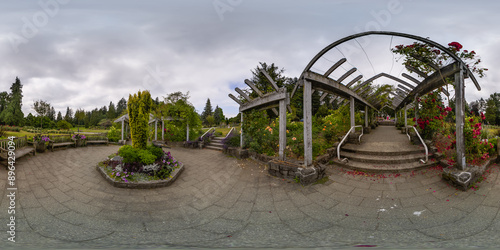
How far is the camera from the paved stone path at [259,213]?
239 cm

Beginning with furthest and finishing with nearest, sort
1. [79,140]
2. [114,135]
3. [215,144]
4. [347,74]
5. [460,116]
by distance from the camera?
[114,135]
[215,144]
[79,140]
[347,74]
[460,116]

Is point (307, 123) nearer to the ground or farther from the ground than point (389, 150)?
farther from the ground

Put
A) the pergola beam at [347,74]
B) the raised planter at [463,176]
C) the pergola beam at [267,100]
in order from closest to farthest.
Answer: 1. the raised planter at [463,176]
2. the pergola beam at [347,74]
3. the pergola beam at [267,100]

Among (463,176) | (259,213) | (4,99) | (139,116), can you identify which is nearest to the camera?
(259,213)

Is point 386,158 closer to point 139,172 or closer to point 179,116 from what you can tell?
point 139,172

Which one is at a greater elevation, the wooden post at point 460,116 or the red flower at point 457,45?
the red flower at point 457,45

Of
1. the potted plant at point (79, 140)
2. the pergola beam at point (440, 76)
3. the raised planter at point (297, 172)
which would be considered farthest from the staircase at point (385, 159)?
the potted plant at point (79, 140)

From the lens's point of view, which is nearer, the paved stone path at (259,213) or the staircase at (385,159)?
the paved stone path at (259,213)

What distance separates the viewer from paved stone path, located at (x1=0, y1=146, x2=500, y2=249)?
2.39m

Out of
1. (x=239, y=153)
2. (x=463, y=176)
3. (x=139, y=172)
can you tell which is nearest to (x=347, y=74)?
(x=463, y=176)

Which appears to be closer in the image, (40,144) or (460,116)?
(460,116)

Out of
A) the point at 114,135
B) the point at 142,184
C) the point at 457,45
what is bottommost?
the point at 142,184

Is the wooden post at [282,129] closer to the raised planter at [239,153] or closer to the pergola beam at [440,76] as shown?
the raised planter at [239,153]

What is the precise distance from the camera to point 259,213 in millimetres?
3098
